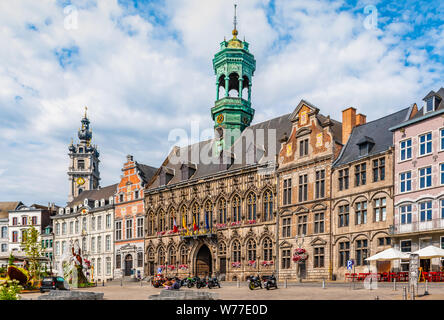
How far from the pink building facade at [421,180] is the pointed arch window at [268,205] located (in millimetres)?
14191

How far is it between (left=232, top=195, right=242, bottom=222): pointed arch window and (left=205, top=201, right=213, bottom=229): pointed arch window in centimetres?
353

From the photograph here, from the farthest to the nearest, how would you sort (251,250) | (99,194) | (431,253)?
(99,194) < (251,250) < (431,253)

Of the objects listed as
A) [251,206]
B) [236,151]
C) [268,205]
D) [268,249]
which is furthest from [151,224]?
[268,249]

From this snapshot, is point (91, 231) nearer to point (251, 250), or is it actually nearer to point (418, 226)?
point (251, 250)

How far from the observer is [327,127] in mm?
47281

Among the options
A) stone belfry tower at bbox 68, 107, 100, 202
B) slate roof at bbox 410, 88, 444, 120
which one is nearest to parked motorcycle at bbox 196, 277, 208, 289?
slate roof at bbox 410, 88, 444, 120

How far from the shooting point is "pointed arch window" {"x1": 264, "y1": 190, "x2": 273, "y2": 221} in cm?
5216

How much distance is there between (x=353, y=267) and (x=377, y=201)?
562 centimetres

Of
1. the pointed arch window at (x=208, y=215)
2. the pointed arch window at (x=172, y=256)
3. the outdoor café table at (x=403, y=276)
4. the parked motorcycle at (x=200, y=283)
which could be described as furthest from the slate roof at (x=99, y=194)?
the outdoor café table at (x=403, y=276)

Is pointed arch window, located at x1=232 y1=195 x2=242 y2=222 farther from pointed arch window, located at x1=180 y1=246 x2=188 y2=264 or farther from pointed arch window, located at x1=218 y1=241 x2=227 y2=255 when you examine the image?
pointed arch window, located at x1=180 y1=246 x2=188 y2=264

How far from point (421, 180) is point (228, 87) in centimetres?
3129

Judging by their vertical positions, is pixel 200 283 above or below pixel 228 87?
below

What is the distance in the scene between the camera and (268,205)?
172ft
